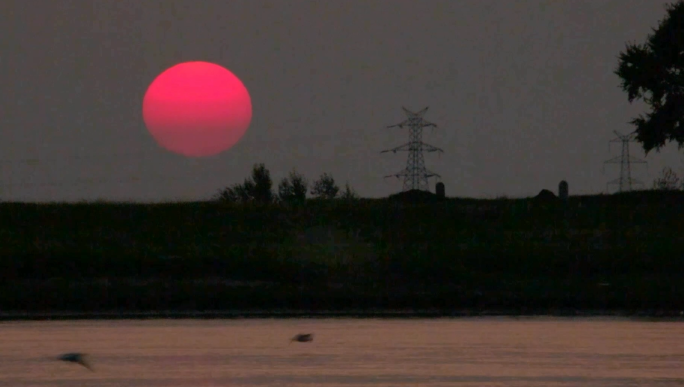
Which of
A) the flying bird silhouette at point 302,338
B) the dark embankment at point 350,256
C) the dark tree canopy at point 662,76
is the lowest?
the flying bird silhouette at point 302,338

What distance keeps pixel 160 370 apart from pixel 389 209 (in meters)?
32.0

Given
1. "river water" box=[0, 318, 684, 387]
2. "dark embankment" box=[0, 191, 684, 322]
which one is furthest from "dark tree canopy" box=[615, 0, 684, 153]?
"river water" box=[0, 318, 684, 387]

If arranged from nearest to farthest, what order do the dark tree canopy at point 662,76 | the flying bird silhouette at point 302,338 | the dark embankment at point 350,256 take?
1. the flying bird silhouette at point 302,338
2. the dark embankment at point 350,256
3. the dark tree canopy at point 662,76

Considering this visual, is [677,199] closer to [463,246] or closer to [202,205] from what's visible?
[463,246]

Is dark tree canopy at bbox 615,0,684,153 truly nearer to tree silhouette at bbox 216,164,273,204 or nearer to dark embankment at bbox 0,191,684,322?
dark embankment at bbox 0,191,684,322

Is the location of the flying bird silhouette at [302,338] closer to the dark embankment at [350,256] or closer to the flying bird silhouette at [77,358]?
the flying bird silhouette at [77,358]

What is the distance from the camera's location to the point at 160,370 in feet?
45.5

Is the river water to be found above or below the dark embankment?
below

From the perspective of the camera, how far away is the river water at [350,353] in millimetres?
13000

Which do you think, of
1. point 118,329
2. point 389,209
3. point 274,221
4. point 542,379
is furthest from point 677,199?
point 542,379

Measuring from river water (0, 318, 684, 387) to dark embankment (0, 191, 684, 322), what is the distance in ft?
17.3

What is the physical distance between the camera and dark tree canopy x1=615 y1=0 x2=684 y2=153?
54094 millimetres

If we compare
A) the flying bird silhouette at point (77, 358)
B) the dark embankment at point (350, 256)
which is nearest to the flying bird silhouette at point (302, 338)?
the flying bird silhouette at point (77, 358)

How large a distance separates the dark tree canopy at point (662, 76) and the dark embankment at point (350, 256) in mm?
4892
